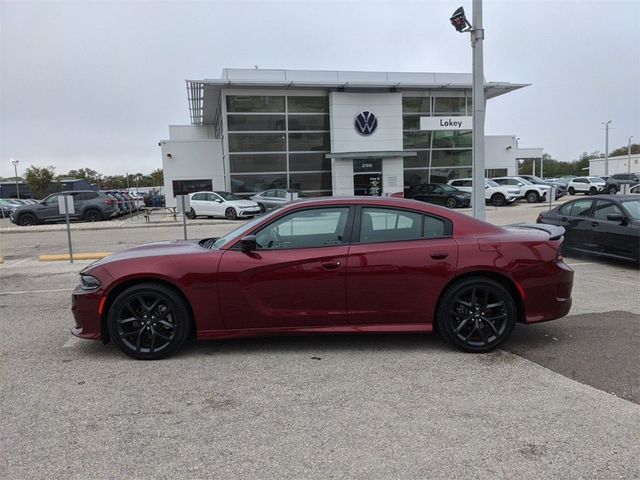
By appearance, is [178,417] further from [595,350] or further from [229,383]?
[595,350]

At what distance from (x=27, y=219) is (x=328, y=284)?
24773mm

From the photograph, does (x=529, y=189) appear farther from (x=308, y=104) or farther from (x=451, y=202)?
(x=308, y=104)

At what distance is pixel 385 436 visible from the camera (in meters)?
3.20

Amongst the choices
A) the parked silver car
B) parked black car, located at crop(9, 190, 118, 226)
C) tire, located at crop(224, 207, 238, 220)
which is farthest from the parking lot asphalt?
parked black car, located at crop(9, 190, 118, 226)

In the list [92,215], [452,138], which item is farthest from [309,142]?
[92,215]

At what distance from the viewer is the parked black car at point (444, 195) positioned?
89.1 ft

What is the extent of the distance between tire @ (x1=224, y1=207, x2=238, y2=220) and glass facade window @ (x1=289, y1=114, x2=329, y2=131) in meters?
7.91

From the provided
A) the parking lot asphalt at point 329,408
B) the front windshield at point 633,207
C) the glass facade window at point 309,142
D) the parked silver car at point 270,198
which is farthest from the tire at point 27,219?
the front windshield at point 633,207

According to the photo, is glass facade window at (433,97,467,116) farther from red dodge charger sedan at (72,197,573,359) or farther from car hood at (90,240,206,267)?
car hood at (90,240,206,267)

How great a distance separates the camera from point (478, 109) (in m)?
11.1

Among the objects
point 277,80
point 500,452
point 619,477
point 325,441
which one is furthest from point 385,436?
point 277,80

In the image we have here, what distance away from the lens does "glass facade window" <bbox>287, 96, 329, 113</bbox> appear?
2994 centimetres

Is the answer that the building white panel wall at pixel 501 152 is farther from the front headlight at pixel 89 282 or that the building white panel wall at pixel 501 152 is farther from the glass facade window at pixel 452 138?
the front headlight at pixel 89 282

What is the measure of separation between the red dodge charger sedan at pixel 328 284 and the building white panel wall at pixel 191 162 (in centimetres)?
2814
